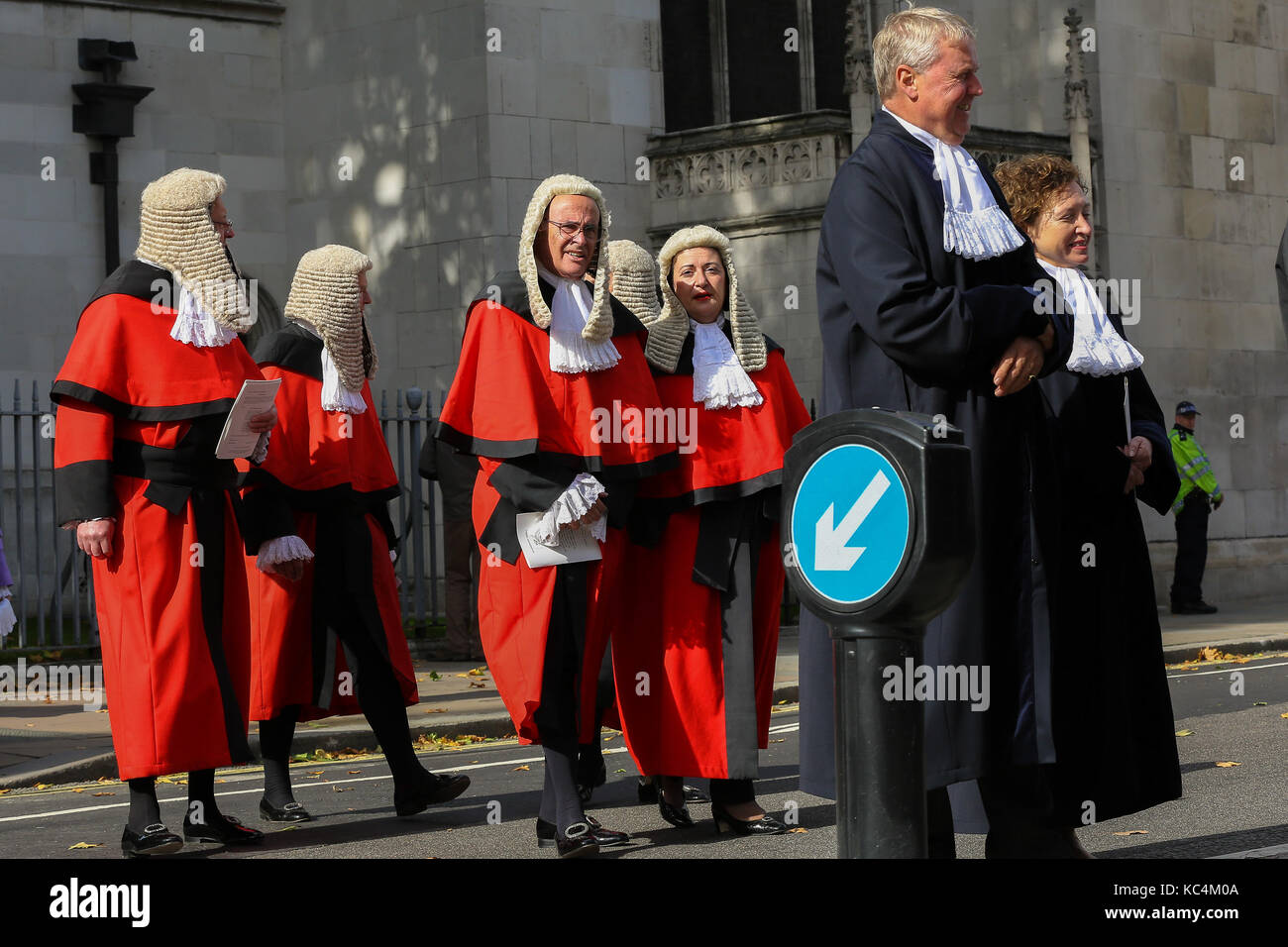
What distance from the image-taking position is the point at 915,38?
16.5ft

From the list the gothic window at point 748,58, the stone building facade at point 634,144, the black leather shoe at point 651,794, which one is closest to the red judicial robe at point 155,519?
the black leather shoe at point 651,794

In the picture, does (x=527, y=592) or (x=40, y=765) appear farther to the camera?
(x=40, y=765)

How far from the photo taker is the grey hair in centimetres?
502

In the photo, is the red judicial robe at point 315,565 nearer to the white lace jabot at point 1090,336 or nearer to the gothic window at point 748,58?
the white lace jabot at point 1090,336

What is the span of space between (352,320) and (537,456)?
1.72 metres

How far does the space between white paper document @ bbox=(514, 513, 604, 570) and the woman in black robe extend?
1877 millimetres

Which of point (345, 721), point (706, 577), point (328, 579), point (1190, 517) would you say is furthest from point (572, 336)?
point (1190, 517)

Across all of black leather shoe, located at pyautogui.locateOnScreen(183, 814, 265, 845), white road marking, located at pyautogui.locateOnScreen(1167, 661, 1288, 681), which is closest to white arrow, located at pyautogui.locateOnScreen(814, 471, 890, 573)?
black leather shoe, located at pyautogui.locateOnScreen(183, 814, 265, 845)

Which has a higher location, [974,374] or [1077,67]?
[1077,67]

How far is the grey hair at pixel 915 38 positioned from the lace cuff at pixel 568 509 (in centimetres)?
217

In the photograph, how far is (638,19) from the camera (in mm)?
19781

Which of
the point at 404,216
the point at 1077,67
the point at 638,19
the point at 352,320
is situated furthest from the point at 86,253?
the point at 352,320

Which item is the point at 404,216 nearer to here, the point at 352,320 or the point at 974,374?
the point at 352,320
